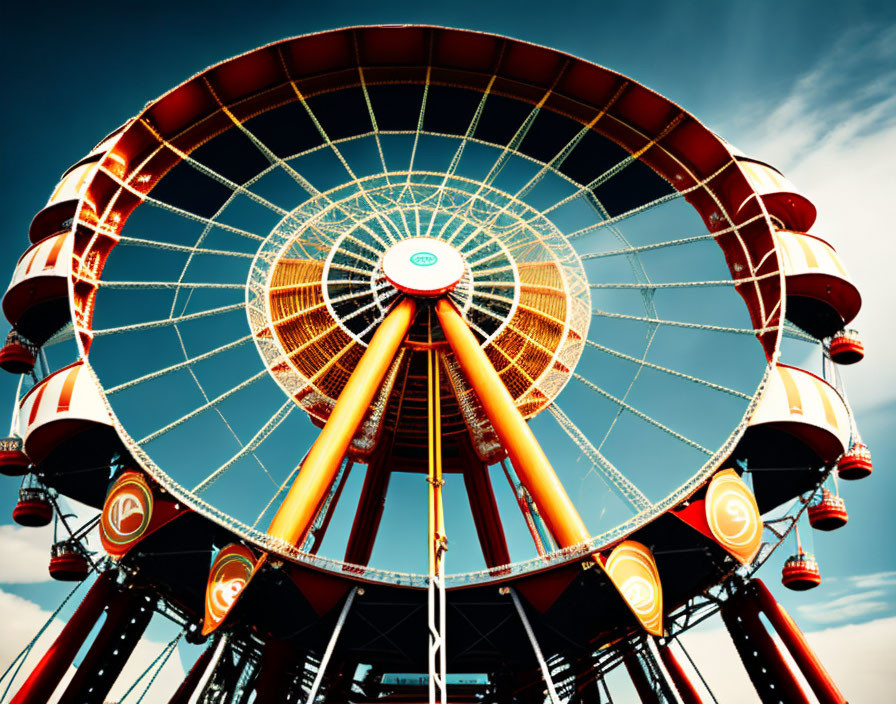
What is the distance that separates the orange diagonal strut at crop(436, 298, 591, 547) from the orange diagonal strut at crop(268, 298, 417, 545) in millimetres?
1639

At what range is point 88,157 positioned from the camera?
811 inches

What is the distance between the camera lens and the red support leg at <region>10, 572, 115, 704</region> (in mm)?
A: 16672

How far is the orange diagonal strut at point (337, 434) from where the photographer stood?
52.0ft

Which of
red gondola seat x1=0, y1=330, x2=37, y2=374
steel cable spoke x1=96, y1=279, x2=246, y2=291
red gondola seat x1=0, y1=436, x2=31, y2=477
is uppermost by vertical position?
steel cable spoke x1=96, y1=279, x2=246, y2=291

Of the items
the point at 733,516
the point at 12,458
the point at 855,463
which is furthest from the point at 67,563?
the point at 855,463

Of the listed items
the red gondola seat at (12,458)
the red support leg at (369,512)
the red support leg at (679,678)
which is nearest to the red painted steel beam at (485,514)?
the red support leg at (369,512)

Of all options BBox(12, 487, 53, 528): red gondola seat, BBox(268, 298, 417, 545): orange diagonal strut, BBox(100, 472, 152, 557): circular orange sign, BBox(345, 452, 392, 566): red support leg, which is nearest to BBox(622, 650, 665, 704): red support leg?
BBox(345, 452, 392, 566): red support leg

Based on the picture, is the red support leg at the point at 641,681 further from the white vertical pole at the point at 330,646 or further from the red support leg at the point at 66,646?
the red support leg at the point at 66,646

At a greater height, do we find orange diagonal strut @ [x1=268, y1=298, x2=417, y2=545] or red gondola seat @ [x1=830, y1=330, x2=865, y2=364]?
red gondola seat @ [x1=830, y1=330, x2=865, y2=364]

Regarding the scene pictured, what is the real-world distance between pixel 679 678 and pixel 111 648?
50.6ft

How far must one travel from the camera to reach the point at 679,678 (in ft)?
58.6

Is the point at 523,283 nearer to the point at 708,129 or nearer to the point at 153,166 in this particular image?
the point at 708,129

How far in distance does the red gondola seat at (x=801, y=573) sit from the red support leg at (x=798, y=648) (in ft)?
3.24

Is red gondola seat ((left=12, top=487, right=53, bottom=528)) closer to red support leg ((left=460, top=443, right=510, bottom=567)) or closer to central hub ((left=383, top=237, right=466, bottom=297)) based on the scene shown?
central hub ((left=383, top=237, right=466, bottom=297))
